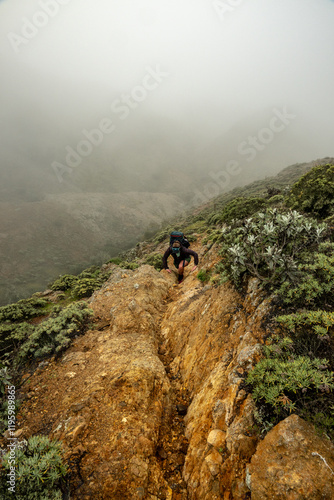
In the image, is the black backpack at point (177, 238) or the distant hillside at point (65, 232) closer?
the black backpack at point (177, 238)

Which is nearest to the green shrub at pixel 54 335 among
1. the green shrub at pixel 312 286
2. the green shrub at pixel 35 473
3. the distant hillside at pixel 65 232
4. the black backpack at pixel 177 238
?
the green shrub at pixel 35 473

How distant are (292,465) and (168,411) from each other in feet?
9.99

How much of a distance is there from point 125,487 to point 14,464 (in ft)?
5.67

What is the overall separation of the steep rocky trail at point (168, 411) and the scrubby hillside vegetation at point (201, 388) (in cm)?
2

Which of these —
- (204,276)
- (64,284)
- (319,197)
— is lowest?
(319,197)

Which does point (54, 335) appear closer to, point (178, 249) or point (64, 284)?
point (178, 249)

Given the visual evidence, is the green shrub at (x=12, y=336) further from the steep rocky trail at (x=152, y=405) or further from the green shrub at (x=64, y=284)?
the green shrub at (x=64, y=284)

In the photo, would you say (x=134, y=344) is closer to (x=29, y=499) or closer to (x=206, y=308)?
(x=206, y=308)

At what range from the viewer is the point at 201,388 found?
14.9ft

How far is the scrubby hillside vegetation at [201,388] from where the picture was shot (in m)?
2.70

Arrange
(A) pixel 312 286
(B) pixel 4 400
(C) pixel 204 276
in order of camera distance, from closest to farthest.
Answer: (A) pixel 312 286
(B) pixel 4 400
(C) pixel 204 276

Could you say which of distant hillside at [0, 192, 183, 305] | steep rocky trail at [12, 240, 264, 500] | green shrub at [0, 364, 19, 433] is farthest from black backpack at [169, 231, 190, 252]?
distant hillside at [0, 192, 183, 305]

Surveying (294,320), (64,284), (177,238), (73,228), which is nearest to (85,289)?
(64,284)

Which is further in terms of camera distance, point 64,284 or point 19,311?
point 64,284
